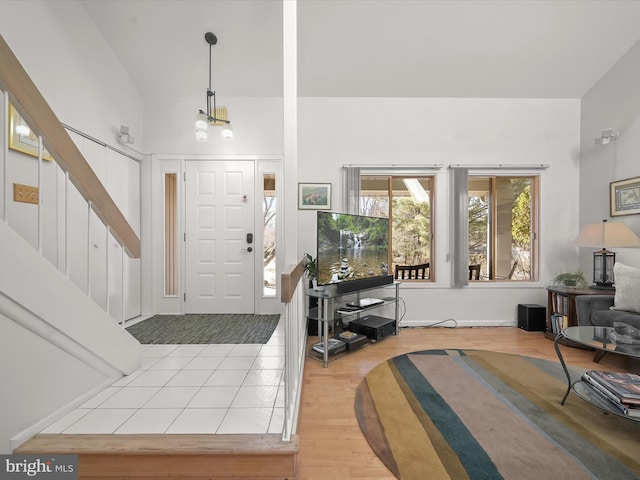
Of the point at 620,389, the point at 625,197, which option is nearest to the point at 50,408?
the point at 620,389

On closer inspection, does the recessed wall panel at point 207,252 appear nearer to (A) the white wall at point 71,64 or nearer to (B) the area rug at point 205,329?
(B) the area rug at point 205,329

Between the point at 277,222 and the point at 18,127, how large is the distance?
2426 mm

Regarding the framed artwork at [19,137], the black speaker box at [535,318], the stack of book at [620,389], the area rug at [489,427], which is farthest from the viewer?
the black speaker box at [535,318]

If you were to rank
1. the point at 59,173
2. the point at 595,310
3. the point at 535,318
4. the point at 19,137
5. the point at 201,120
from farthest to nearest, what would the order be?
the point at 535,318 < the point at 201,120 < the point at 595,310 < the point at 59,173 < the point at 19,137

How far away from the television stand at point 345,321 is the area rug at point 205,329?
54cm

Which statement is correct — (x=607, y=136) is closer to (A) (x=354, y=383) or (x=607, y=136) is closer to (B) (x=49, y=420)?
(A) (x=354, y=383)

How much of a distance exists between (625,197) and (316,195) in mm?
3376

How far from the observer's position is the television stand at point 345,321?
8.48 feet

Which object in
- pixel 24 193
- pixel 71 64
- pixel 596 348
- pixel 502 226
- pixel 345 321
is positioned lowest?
pixel 345 321

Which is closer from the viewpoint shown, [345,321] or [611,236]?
[611,236]

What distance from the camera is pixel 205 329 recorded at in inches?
119

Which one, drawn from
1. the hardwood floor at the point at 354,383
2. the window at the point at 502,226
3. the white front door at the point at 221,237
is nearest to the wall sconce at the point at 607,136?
the window at the point at 502,226

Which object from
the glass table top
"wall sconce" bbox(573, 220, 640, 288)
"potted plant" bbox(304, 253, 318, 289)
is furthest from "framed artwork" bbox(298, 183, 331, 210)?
"wall sconce" bbox(573, 220, 640, 288)

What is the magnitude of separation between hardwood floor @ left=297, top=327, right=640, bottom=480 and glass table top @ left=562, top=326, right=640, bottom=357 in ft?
2.62
